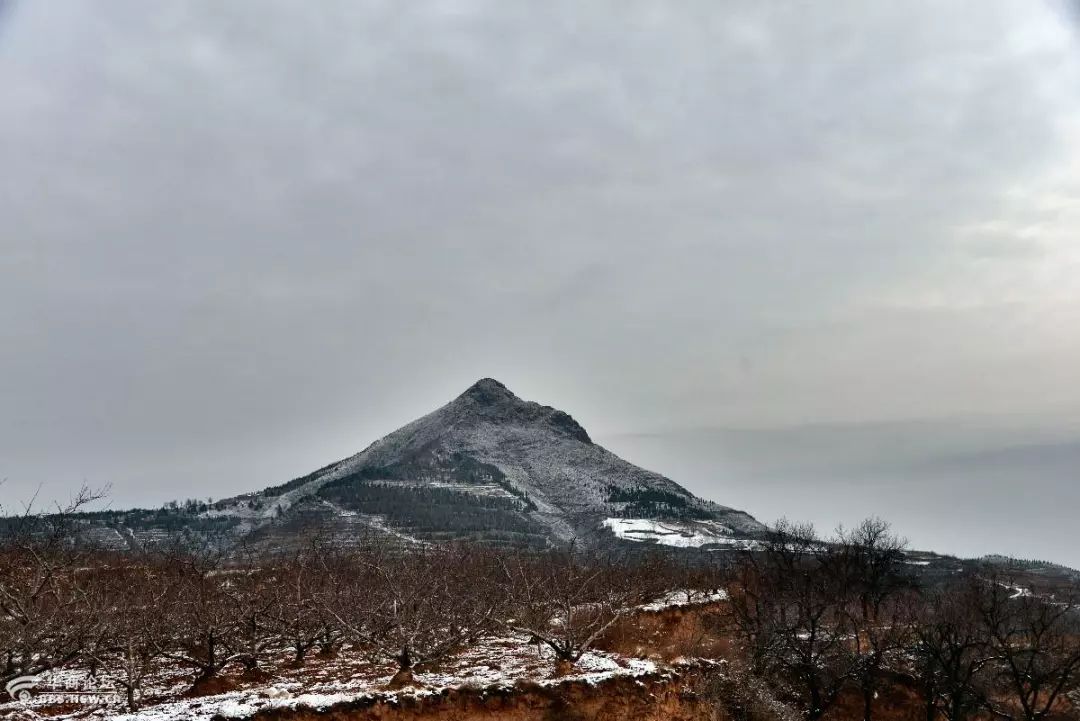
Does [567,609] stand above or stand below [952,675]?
above

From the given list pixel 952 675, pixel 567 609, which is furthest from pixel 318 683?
pixel 952 675

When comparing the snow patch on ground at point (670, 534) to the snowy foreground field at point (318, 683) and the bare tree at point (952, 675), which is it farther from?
the snowy foreground field at point (318, 683)

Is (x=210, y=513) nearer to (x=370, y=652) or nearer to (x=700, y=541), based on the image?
(x=700, y=541)

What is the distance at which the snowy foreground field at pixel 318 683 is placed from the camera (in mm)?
20797

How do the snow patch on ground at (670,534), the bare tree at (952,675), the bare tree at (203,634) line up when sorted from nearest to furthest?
1. the bare tree at (203,634)
2. the bare tree at (952,675)
3. the snow patch on ground at (670,534)

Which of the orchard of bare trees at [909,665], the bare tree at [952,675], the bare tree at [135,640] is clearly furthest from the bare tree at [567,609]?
the bare tree at [952,675]

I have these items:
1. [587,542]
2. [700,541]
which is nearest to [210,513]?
[587,542]

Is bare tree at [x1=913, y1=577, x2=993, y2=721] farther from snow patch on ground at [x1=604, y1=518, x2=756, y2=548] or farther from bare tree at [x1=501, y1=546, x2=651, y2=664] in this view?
snow patch on ground at [x1=604, y1=518, x2=756, y2=548]

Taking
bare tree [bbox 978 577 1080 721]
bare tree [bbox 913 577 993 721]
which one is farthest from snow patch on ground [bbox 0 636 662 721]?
bare tree [bbox 978 577 1080 721]

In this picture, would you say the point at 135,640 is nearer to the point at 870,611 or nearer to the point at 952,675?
the point at 952,675

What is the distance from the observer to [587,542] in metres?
175

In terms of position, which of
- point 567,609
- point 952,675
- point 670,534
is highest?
point 670,534

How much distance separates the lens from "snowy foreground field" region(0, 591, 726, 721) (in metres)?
20.8

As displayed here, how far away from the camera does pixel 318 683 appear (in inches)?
979
